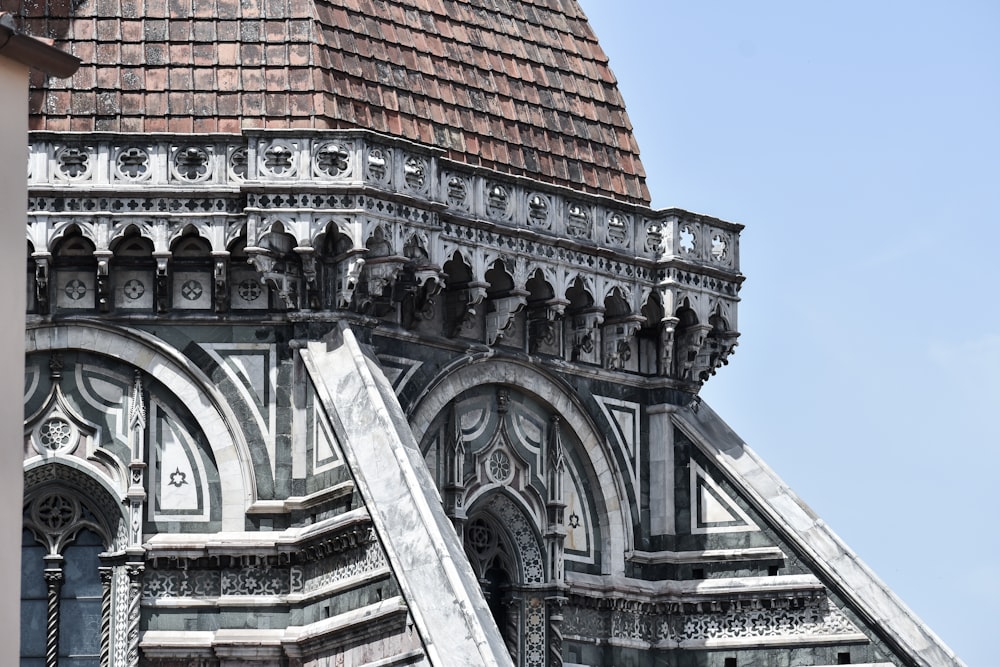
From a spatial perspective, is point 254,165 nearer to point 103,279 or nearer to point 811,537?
point 103,279

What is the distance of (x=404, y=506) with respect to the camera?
85.7 feet

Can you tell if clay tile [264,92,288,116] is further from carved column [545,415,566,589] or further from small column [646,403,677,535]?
small column [646,403,677,535]

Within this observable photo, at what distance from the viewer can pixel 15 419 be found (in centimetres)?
1994

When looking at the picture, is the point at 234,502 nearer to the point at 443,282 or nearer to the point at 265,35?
the point at 443,282

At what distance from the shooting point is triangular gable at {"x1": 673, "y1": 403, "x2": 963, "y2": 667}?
2923 cm

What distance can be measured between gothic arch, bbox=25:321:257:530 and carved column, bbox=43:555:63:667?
1.79 m

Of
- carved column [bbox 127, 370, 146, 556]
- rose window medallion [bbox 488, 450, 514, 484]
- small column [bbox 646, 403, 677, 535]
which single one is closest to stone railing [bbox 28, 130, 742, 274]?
carved column [bbox 127, 370, 146, 556]

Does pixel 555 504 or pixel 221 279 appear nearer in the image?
pixel 221 279

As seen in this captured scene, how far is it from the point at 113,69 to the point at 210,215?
2118 millimetres

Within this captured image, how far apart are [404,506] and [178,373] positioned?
363 cm

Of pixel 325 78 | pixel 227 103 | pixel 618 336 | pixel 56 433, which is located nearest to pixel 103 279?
pixel 56 433

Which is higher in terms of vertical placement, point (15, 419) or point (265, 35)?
point (265, 35)

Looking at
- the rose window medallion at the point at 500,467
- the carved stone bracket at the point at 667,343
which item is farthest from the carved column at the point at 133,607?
the carved stone bracket at the point at 667,343

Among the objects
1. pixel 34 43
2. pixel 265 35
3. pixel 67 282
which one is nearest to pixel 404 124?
pixel 265 35
